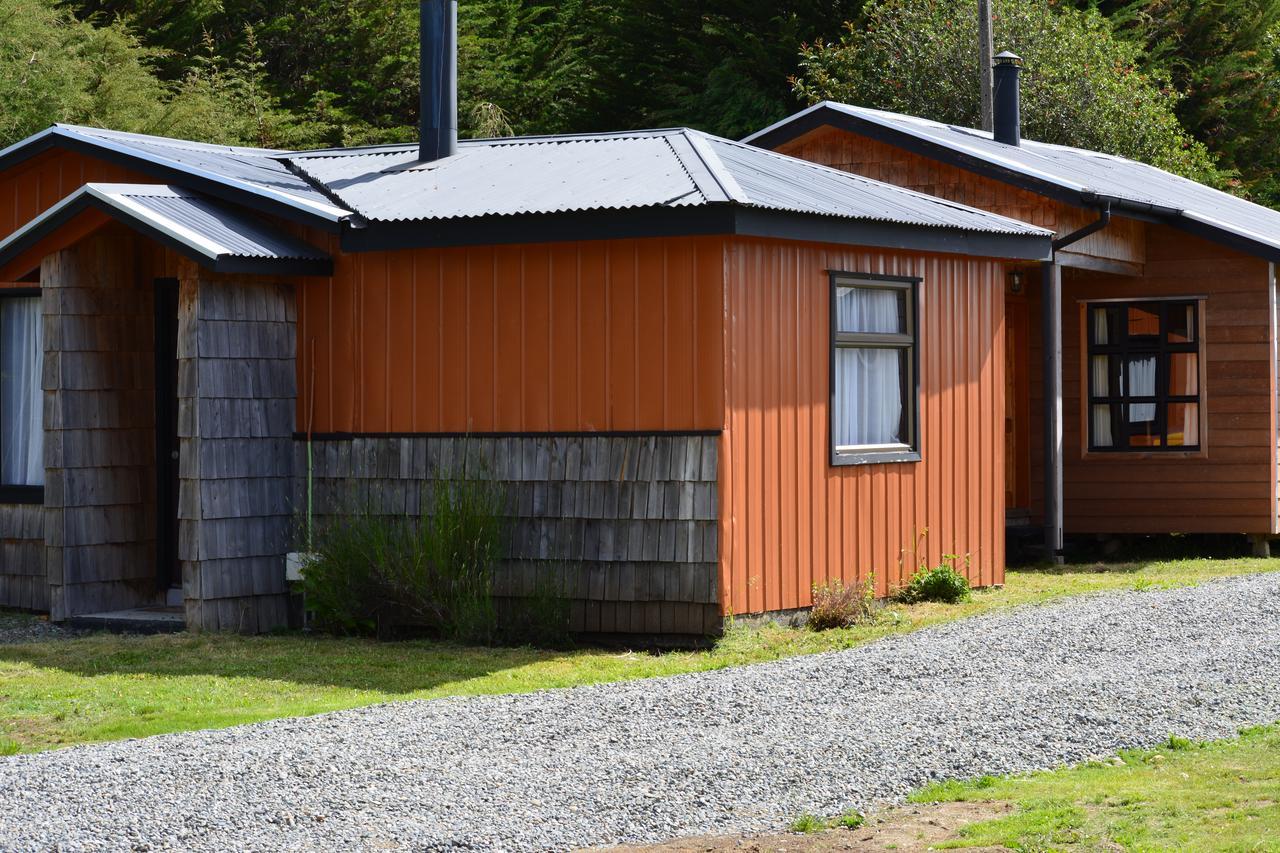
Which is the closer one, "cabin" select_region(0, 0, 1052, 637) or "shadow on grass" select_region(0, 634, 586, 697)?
"shadow on grass" select_region(0, 634, 586, 697)

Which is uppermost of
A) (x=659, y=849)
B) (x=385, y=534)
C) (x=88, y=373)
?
(x=88, y=373)

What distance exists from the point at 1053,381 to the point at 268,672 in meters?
8.18

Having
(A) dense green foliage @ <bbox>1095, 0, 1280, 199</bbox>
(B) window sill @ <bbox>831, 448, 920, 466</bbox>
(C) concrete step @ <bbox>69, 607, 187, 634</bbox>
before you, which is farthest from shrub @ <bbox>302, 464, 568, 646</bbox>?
(A) dense green foliage @ <bbox>1095, 0, 1280, 199</bbox>

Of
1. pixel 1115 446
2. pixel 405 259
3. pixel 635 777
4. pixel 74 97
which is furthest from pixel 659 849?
pixel 74 97

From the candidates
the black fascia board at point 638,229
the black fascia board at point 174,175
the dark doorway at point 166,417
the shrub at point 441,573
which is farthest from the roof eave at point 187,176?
the shrub at point 441,573

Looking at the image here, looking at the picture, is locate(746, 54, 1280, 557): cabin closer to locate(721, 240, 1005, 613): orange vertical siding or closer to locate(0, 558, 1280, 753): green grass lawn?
locate(721, 240, 1005, 613): orange vertical siding

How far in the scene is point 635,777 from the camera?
6402mm

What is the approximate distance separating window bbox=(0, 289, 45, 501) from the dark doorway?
100 cm

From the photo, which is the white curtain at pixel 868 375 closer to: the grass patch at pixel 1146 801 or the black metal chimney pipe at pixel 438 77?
the black metal chimney pipe at pixel 438 77

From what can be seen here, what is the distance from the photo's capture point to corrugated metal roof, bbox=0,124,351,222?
11.4 m

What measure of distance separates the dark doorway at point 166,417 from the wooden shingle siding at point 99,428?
2.0 inches

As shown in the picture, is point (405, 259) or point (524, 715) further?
point (405, 259)

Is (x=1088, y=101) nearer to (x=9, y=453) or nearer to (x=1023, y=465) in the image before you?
(x=1023, y=465)

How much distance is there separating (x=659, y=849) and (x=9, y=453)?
8.61 m
